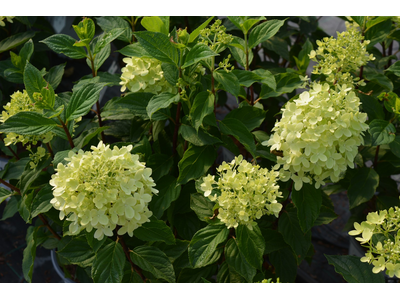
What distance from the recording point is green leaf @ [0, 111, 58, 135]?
3.23 feet

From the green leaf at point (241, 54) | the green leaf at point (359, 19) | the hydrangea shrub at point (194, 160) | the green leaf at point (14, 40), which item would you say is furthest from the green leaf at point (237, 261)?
the green leaf at point (14, 40)

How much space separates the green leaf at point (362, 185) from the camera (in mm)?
1249

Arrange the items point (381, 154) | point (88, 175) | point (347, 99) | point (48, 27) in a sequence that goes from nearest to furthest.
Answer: point (88, 175) < point (347, 99) < point (381, 154) < point (48, 27)

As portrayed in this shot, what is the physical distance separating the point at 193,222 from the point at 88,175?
1.66ft

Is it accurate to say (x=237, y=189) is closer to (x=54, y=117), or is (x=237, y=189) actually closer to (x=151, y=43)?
(x=151, y=43)

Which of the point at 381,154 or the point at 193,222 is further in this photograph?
the point at 381,154

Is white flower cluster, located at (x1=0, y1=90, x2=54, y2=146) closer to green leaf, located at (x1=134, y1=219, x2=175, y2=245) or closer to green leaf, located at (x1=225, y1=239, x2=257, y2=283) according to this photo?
green leaf, located at (x1=134, y1=219, x2=175, y2=245)

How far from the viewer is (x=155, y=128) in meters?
1.21

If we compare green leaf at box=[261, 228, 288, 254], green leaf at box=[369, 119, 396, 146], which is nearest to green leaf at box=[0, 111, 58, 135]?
green leaf at box=[261, 228, 288, 254]

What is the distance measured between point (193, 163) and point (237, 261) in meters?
0.30

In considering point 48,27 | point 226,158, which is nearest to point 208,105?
point 226,158

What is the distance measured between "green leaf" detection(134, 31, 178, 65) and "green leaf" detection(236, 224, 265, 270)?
0.48 meters

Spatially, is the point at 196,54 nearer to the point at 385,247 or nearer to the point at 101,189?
the point at 101,189

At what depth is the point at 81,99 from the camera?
1.05m
